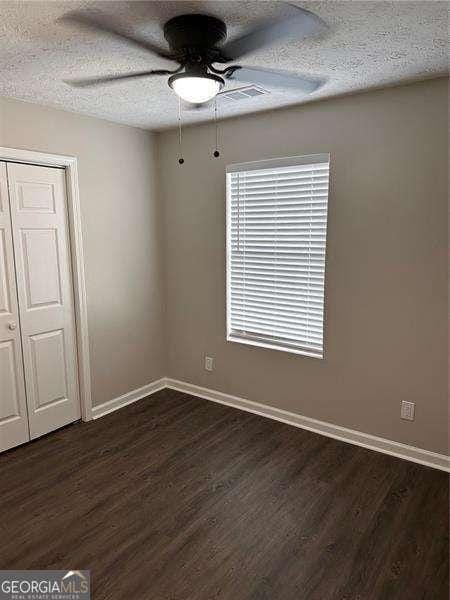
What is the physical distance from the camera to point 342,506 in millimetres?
2465

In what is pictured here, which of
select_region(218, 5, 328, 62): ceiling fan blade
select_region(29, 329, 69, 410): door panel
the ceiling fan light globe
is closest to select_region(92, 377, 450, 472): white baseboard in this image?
select_region(29, 329, 69, 410): door panel

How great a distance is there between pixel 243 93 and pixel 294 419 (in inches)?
98.7

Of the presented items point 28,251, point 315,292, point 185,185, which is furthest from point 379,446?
point 28,251

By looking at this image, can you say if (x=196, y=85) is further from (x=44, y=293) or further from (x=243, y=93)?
(x=44, y=293)

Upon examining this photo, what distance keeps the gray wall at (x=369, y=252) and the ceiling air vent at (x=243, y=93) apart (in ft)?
1.47

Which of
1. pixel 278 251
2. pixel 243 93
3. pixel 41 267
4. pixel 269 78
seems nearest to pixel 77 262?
pixel 41 267

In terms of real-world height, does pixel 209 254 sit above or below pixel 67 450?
above

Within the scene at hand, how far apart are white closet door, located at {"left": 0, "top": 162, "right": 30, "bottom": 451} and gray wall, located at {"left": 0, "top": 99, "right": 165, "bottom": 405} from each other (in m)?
0.59

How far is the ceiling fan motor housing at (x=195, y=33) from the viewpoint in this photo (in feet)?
5.70

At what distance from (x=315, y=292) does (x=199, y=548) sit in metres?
1.90

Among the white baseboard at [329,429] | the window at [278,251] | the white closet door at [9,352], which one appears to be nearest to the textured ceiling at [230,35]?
the window at [278,251]

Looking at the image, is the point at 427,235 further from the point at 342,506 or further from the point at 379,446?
the point at 342,506

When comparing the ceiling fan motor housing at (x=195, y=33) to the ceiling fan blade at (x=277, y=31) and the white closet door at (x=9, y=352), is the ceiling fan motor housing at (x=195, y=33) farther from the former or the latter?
the white closet door at (x=9, y=352)

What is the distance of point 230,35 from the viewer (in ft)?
6.28
